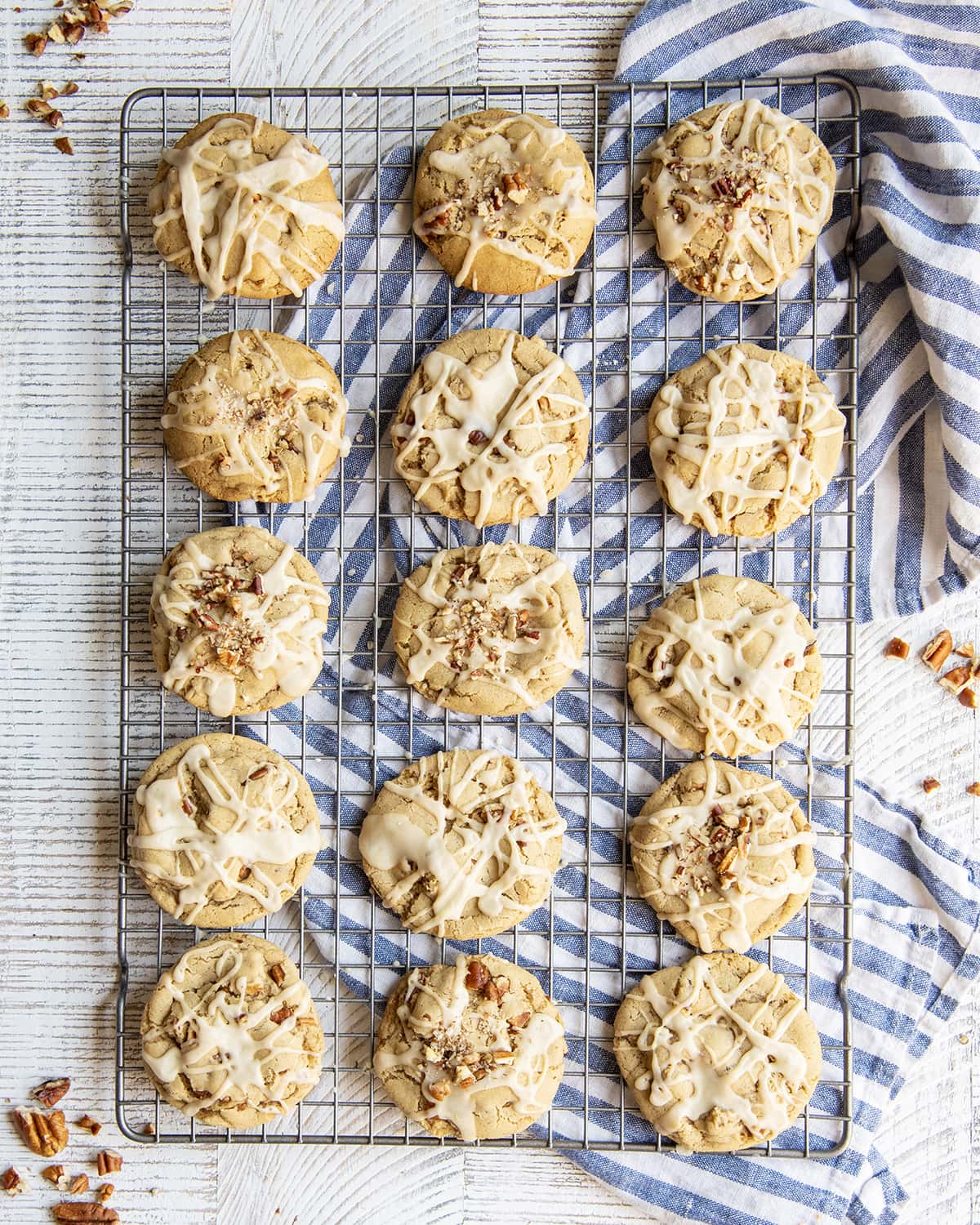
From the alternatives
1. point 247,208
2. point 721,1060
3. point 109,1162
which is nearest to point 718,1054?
point 721,1060

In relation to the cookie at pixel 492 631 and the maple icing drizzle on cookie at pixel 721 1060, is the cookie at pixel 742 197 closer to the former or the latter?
the cookie at pixel 492 631

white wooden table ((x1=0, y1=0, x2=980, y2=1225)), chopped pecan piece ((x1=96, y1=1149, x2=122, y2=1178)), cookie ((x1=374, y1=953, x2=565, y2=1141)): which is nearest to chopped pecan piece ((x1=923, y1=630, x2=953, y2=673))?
white wooden table ((x1=0, y1=0, x2=980, y2=1225))

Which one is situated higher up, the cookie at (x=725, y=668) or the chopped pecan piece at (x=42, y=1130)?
the cookie at (x=725, y=668)

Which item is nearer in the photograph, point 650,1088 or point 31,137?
point 650,1088

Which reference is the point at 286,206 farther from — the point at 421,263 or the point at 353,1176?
the point at 353,1176

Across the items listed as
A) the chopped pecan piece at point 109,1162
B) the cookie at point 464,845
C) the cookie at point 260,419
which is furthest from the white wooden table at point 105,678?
the cookie at point 464,845

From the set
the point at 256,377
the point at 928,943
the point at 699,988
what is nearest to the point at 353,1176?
A: the point at 699,988
